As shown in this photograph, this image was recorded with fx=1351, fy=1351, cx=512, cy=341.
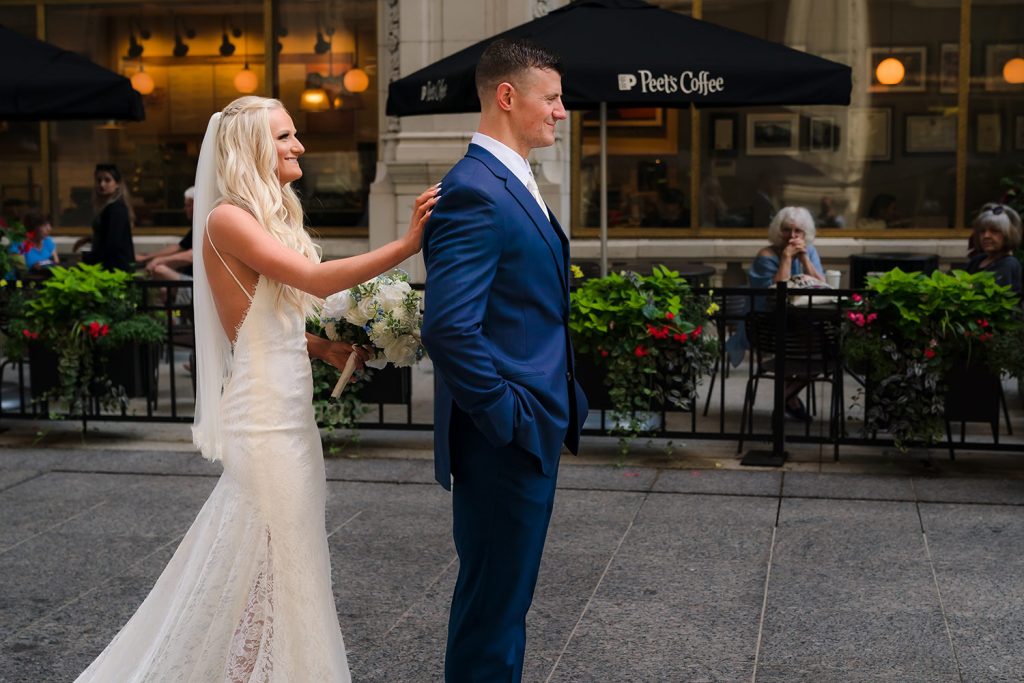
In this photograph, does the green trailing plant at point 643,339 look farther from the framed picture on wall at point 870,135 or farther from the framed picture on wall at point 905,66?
the framed picture on wall at point 905,66

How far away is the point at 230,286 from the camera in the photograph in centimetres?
443

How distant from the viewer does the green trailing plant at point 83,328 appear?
964cm

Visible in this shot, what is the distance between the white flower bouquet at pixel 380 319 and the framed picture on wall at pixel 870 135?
10974mm

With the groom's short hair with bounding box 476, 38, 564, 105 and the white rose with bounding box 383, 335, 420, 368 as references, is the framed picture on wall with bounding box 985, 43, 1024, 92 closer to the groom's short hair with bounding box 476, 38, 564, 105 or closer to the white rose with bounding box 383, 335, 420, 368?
the white rose with bounding box 383, 335, 420, 368

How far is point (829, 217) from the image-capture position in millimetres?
14820

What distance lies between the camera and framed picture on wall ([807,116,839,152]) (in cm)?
1482

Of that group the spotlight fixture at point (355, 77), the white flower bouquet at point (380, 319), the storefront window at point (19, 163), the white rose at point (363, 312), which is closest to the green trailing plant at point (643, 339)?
the white flower bouquet at point (380, 319)

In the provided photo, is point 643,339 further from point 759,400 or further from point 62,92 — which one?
point 62,92

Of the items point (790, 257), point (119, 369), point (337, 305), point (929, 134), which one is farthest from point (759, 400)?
point (337, 305)

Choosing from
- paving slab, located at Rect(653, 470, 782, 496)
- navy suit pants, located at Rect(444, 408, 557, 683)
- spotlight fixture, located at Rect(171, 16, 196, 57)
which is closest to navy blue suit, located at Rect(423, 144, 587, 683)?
navy suit pants, located at Rect(444, 408, 557, 683)

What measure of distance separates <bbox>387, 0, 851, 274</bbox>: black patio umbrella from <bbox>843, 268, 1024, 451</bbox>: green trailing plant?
1558mm

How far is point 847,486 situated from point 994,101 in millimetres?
7709

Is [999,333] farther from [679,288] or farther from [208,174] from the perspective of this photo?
[208,174]

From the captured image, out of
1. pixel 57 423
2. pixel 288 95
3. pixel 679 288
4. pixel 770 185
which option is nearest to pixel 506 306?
pixel 679 288
